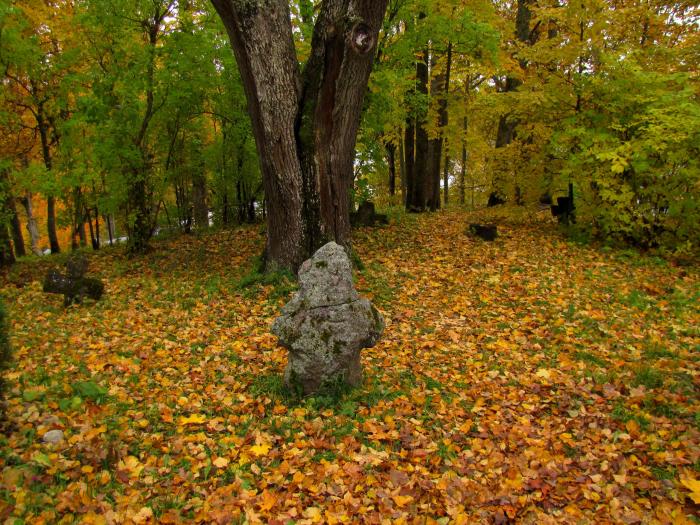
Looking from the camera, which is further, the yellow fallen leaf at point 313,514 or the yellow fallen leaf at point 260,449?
the yellow fallen leaf at point 260,449

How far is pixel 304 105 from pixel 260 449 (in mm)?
5440

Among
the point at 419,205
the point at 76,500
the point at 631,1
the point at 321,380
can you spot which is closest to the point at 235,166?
the point at 419,205

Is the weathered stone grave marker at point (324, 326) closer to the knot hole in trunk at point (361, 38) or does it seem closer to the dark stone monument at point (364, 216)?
the knot hole in trunk at point (361, 38)

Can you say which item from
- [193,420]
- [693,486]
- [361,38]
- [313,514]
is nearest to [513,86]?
[361,38]

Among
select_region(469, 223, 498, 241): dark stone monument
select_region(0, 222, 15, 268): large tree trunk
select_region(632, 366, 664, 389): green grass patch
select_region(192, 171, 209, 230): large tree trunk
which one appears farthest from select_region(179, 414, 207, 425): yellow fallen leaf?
select_region(192, 171, 209, 230): large tree trunk

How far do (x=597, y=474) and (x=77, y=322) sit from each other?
24.2 ft

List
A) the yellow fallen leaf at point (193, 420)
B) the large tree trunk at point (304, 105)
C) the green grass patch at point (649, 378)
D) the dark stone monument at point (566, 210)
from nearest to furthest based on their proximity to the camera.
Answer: the yellow fallen leaf at point (193, 420)
the green grass patch at point (649, 378)
the large tree trunk at point (304, 105)
the dark stone monument at point (566, 210)

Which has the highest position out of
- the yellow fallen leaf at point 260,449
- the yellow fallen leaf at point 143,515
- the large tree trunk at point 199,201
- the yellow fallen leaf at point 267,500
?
the large tree trunk at point 199,201

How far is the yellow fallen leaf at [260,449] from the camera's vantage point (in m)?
4.08

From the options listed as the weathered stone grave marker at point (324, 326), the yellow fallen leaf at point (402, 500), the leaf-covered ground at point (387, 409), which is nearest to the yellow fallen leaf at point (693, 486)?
the leaf-covered ground at point (387, 409)

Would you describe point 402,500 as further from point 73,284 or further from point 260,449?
point 73,284

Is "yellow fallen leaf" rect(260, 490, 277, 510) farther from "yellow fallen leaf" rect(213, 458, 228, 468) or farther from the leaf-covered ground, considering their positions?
"yellow fallen leaf" rect(213, 458, 228, 468)

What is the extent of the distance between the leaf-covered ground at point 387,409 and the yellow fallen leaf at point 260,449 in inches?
0.6

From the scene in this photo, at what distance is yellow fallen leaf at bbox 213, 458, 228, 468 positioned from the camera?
3.91 meters
